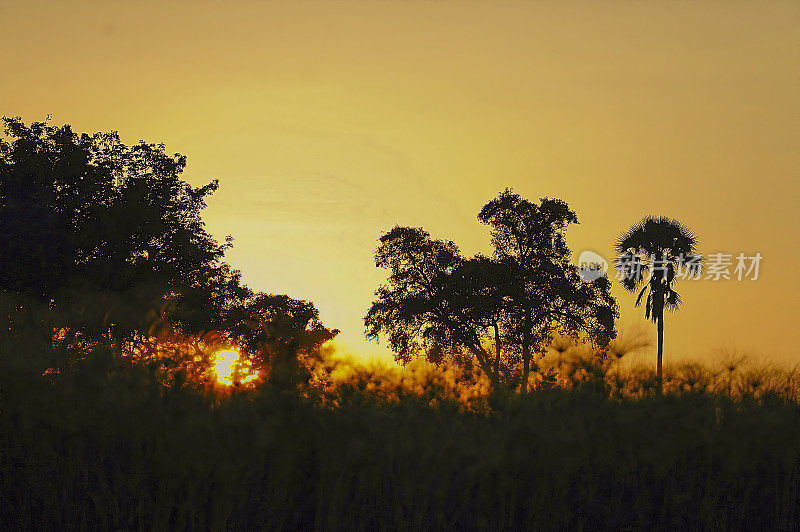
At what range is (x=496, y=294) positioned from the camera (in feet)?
129

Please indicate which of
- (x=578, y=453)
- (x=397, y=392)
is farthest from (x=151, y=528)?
(x=578, y=453)

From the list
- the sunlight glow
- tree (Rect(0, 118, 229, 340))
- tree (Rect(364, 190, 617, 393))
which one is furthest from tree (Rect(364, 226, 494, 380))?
the sunlight glow

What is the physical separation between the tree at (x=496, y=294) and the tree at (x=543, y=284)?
A: 0.05 metres

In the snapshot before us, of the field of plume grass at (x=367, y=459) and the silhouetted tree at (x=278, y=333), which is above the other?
the silhouetted tree at (x=278, y=333)

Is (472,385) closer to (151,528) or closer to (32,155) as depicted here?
(151,528)

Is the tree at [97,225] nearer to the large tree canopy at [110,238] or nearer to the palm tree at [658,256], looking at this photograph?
the large tree canopy at [110,238]

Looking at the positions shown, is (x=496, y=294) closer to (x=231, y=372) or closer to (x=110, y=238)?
(x=110, y=238)

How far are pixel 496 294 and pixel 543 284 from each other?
2480mm

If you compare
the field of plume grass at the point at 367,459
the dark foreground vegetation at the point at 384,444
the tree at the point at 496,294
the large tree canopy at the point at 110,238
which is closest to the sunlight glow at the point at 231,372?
the dark foreground vegetation at the point at 384,444

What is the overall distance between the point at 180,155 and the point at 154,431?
99.6ft

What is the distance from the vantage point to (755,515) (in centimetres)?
1100

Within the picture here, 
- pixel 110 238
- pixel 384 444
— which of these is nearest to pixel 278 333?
pixel 384 444

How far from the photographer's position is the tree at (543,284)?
39312mm

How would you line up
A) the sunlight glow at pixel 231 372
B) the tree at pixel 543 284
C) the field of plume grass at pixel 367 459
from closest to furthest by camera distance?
the field of plume grass at pixel 367 459, the sunlight glow at pixel 231 372, the tree at pixel 543 284
